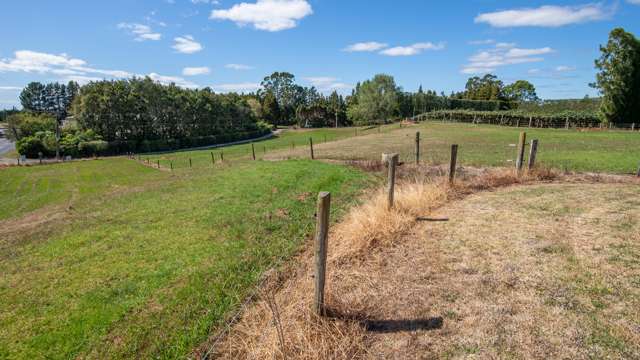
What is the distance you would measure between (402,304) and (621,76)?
46.3 m

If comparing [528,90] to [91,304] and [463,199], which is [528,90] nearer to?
[463,199]

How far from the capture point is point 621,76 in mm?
35281

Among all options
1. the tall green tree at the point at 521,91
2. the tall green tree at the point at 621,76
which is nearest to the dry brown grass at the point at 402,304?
the tall green tree at the point at 621,76

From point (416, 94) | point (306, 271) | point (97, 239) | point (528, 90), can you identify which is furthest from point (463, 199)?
point (528, 90)

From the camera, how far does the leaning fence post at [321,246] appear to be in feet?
13.3

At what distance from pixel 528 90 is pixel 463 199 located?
105307 millimetres

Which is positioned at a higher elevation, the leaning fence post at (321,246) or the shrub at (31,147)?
the leaning fence post at (321,246)

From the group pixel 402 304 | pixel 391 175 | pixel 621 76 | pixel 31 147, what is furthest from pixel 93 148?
pixel 621 76

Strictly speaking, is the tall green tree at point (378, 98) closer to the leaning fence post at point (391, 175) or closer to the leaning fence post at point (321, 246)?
the leaning fence post at point (391, 175)

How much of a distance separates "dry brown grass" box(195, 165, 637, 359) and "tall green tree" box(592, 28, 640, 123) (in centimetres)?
4192

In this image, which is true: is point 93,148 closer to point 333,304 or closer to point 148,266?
point 148,266

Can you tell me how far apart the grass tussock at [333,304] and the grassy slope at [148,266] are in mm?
726

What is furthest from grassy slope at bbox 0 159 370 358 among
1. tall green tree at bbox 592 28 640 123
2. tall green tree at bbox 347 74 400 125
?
tall green tree at bbox 347 74 400 125

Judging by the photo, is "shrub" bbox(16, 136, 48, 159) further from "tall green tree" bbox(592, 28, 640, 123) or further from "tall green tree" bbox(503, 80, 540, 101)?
"tall green tree" bbox(503, 80, 540, 101)
